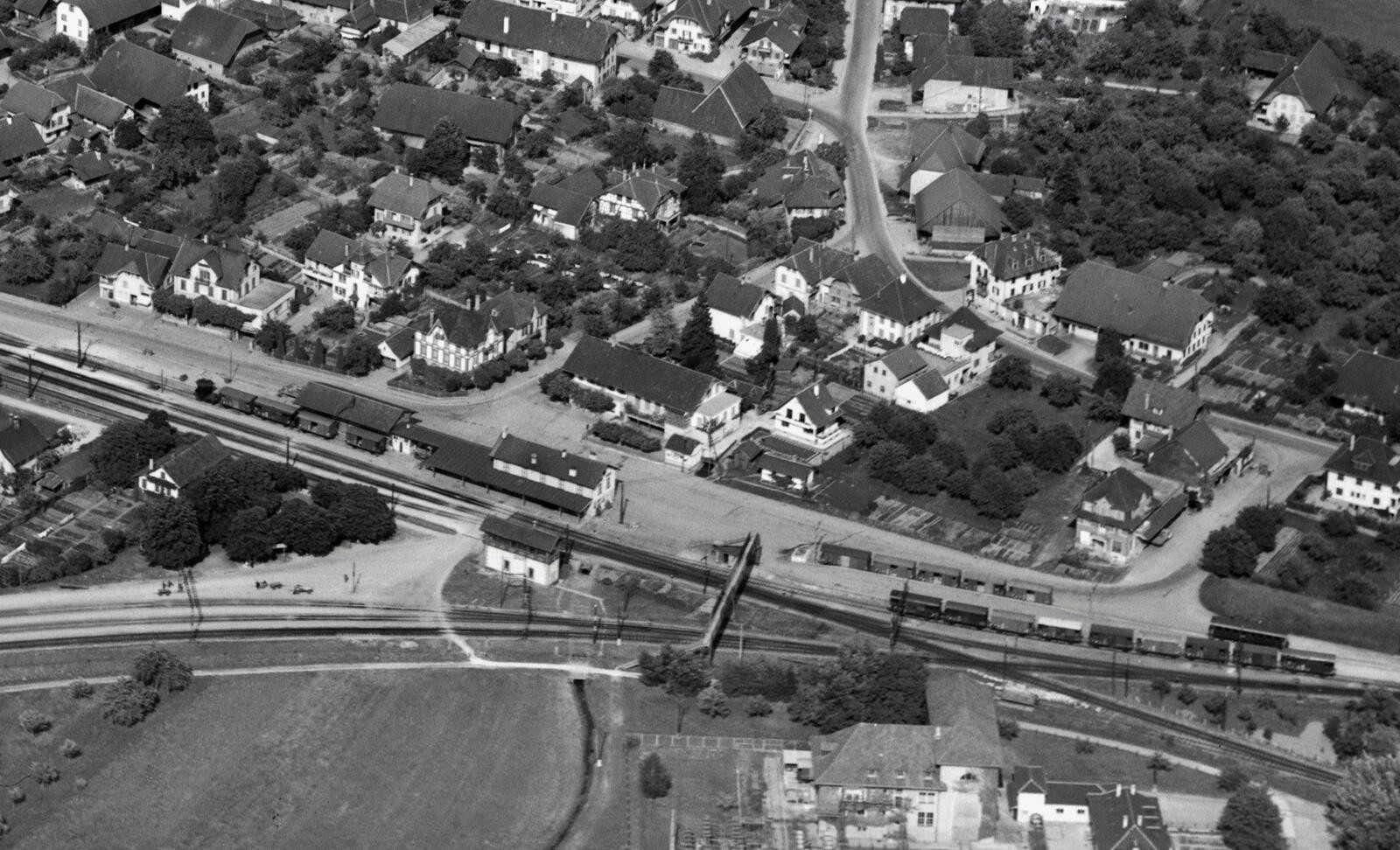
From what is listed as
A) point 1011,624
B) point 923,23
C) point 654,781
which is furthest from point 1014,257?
point 654,781

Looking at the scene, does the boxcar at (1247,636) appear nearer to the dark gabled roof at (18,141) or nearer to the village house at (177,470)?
the village house at (177,470)

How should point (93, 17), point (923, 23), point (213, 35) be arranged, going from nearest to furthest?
point (213, 35) < point (93, 17) < point (923, 23)

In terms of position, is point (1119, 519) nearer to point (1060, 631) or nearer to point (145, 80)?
point (1060, 631)

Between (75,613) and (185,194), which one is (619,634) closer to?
(75,613)

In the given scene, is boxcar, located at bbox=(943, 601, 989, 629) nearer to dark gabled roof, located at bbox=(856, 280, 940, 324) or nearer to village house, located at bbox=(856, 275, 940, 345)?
village house, located at bbox=(856, 275, 940, 345)

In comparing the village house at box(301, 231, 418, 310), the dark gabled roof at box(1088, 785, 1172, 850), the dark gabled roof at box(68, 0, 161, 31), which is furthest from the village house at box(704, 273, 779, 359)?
the dark gabled roof at box(68, 0, 161, 31)

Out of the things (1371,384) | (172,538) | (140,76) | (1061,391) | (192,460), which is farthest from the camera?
(140,76)

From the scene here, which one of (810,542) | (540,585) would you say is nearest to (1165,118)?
(810,542)
